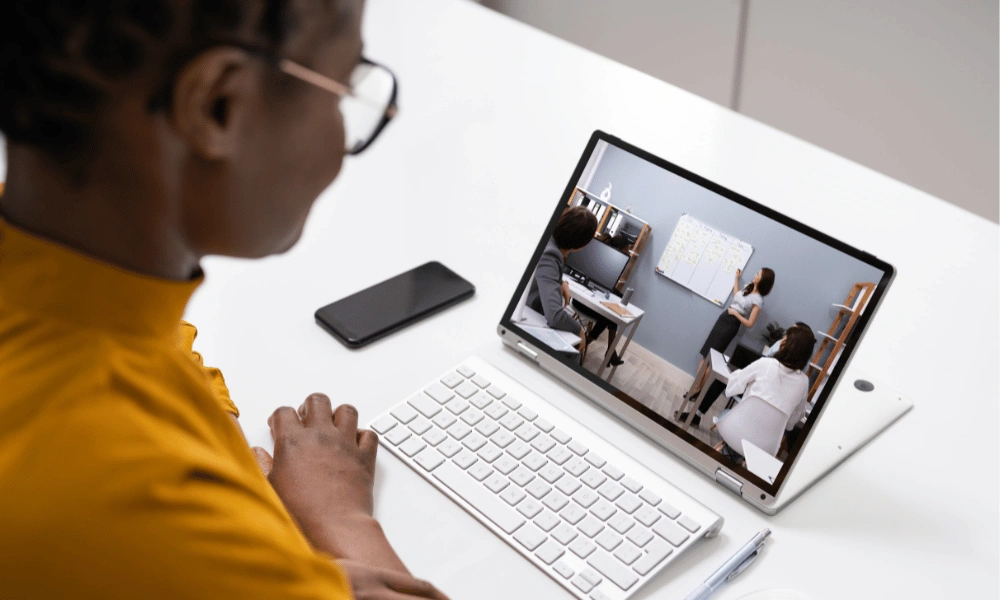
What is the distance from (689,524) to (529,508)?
15 centimetres

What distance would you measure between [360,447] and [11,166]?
1.51 feet

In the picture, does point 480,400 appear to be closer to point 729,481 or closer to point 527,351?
point 527,351

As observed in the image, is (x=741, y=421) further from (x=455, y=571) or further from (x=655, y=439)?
(x=455, y=571)

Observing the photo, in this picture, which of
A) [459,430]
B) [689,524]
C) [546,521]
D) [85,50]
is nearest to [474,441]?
[459,430]

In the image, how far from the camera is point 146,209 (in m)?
0.51

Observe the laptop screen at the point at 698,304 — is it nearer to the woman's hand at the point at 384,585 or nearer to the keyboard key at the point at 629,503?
the keyboard key at the point at 629,503

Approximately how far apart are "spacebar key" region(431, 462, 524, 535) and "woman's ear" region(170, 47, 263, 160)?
0.48 meters

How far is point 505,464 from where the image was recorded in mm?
922

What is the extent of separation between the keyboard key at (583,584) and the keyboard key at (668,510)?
0.38 feet

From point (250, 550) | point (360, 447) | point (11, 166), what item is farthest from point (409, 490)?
point (11, 166)

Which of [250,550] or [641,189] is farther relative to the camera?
[641,189]

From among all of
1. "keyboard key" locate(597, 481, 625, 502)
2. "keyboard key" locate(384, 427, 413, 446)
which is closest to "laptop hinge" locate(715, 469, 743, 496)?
"keyboard key" locate(597, 481, 625, 502)

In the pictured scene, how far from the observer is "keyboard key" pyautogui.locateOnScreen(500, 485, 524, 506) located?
0.89m

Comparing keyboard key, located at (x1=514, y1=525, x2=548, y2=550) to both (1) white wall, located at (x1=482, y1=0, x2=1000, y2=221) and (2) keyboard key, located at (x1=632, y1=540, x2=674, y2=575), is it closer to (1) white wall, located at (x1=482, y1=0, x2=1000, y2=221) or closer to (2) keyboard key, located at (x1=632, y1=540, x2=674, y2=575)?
(2) keyboard key, located at (x1=632, y1=540, x2=674, y2=575)
